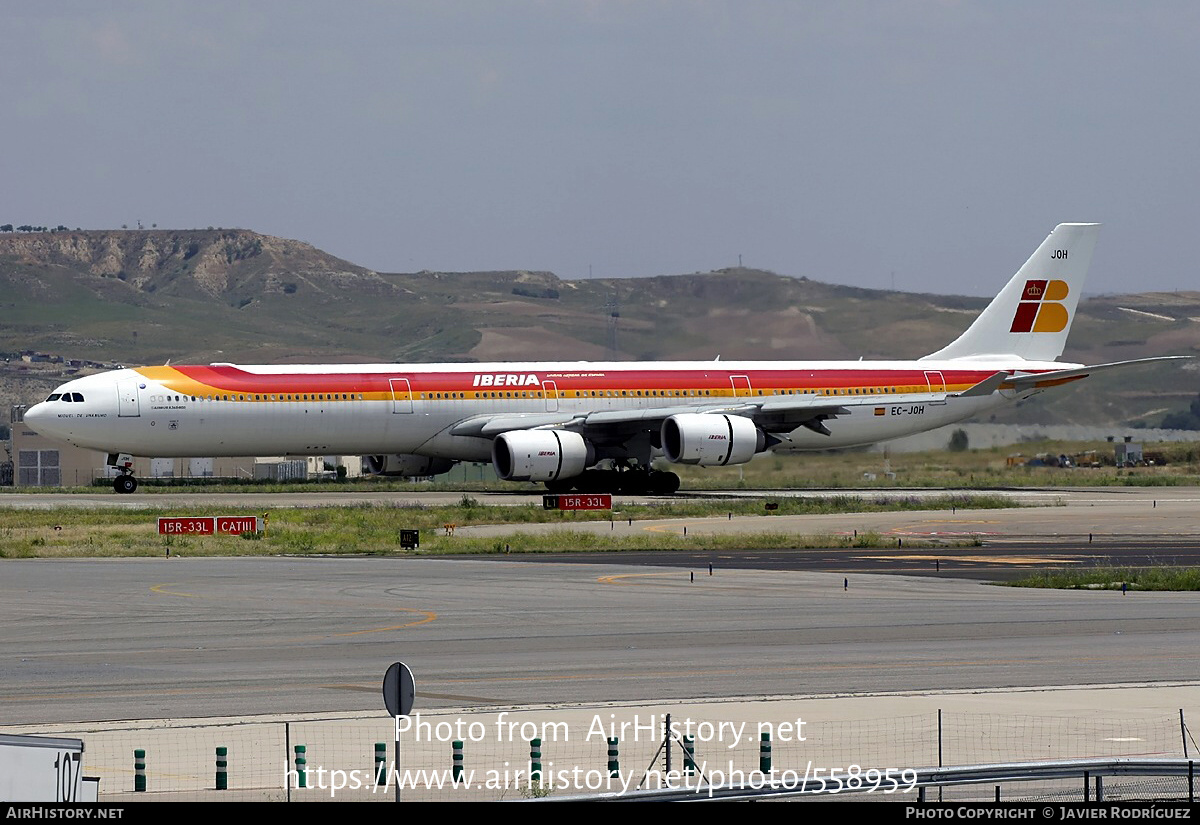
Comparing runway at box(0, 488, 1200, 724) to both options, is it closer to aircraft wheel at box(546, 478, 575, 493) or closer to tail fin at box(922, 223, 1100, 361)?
aircraft wheel at box(546, 478, 575, 493)

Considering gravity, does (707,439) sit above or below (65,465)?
above

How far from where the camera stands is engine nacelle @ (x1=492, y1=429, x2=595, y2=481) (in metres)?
61.5

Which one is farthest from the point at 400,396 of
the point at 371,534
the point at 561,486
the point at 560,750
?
the point at 560,750

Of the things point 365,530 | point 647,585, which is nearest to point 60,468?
point 365,530

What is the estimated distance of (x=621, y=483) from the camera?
220ft

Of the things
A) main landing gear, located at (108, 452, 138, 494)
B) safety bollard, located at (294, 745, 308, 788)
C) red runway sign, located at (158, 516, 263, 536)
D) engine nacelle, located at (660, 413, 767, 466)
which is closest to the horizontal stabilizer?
engine nacelle, located at (660, 413, 767, 466)

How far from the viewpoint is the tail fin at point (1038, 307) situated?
243 ft

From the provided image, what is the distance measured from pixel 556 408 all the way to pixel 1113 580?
33.4 metres

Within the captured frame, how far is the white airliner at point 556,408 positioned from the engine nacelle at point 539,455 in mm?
59

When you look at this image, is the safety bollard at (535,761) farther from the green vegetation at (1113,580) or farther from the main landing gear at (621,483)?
the main landing gear at (621,483)

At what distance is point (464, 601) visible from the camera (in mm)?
32812

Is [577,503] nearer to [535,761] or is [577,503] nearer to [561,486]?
[561,486]

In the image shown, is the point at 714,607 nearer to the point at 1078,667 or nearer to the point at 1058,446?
the point at 1078,667

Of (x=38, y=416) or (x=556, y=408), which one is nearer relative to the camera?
(x=38, y=416)
